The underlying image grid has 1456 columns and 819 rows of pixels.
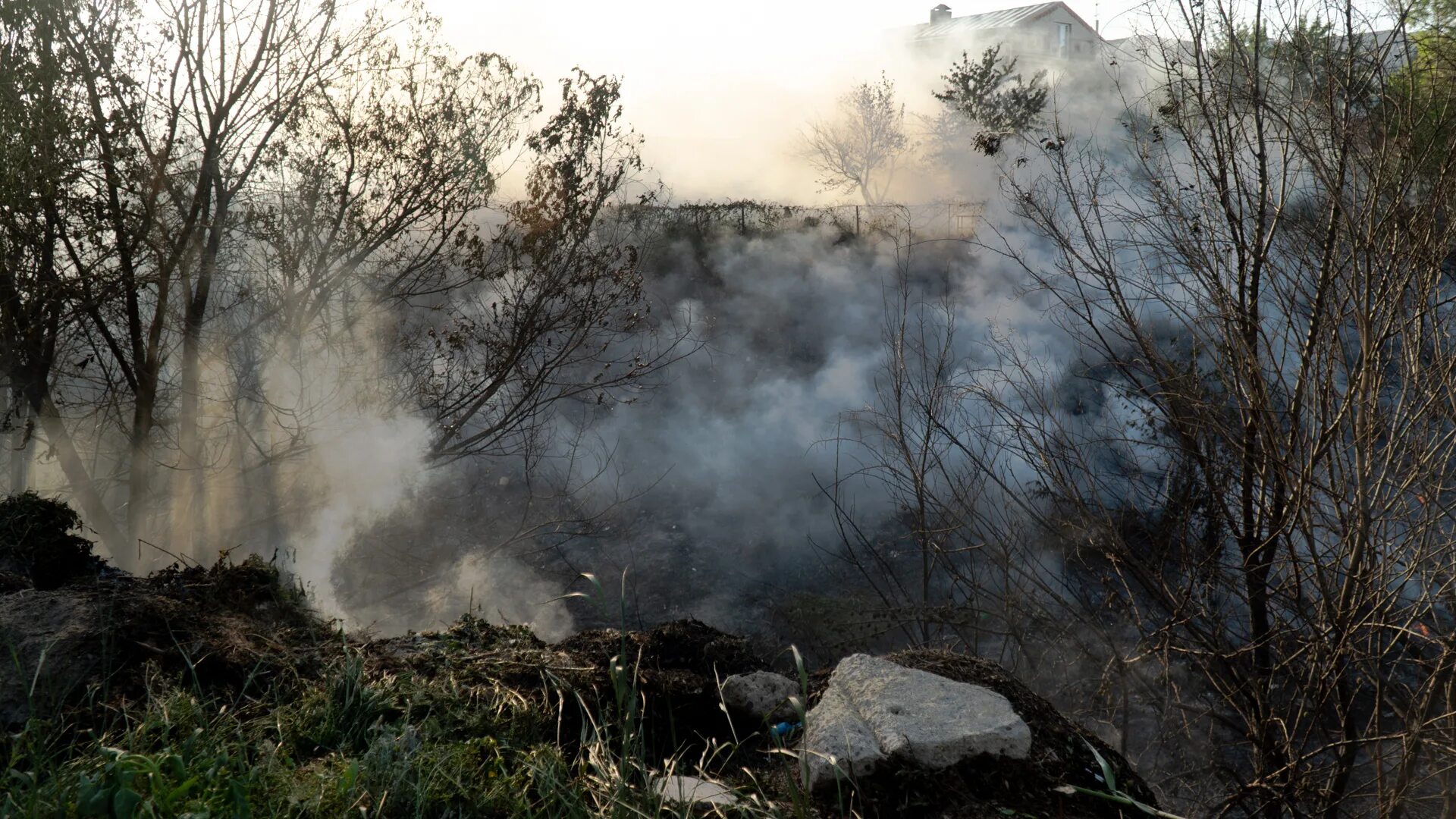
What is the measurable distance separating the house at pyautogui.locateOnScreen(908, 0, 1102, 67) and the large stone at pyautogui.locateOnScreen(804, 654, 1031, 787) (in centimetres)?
2520

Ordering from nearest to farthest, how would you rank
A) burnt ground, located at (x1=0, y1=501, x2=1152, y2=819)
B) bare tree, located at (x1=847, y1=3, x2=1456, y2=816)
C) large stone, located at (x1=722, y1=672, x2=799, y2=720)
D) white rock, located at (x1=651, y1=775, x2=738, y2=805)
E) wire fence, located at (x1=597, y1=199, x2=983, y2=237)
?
white rock, located at (x1=651, y1=775, x2=738, y2=805)
burnt ground, located at (x1=0, y1=501, x2=1152, y2=819)
bare tree, located at (x1=847, y1=3, x2=1456, y2=816)
large stone, located at (x1=722, y1=672, x2=799, y2=720)
wire fence, located at (x1=597, y1=199, x2=983, y2=237)

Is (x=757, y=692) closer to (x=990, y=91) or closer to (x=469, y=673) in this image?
(x=469, y=673)

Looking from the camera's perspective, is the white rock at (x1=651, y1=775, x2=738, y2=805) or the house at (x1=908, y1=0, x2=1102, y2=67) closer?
the white rock at (x1=651, y1=775, x2=738, y2=805)

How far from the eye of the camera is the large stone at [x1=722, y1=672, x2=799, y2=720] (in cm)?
343

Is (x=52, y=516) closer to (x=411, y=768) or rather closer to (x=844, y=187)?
(x=411, y=768)

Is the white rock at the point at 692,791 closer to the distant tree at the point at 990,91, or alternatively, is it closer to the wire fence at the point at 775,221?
the wire fence at the point at 775,221

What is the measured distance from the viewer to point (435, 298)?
987 centimetres

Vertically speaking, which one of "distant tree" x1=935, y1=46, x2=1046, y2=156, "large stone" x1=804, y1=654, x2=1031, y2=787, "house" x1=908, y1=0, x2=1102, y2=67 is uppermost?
"house" x1=908, y1=0, x2=1102, y2=67

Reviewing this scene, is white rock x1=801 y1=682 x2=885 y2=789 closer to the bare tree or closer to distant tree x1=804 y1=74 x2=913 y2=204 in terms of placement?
the bare tree

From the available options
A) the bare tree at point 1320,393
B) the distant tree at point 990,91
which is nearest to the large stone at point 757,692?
the bare tree at point 1320,393

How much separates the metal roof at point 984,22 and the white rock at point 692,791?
2800cm

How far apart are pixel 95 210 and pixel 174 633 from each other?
3701 millimetres

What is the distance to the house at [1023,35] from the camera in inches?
1042

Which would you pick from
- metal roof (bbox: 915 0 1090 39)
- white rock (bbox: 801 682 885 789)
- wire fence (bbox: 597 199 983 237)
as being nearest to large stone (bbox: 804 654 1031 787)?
white rock (bbox: 801 682 885 789)
